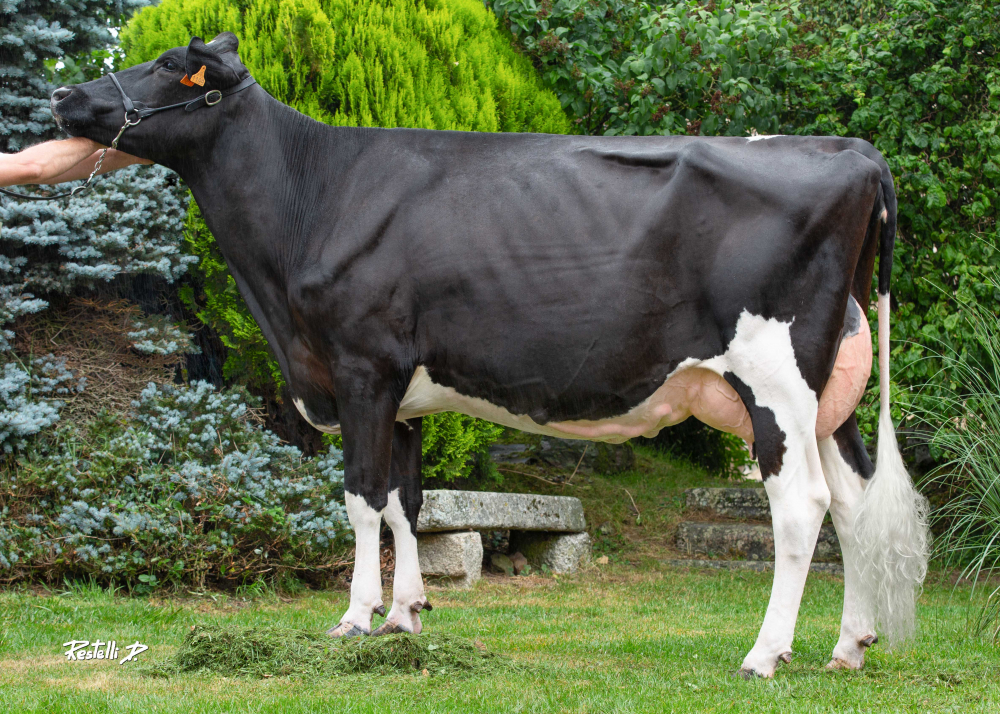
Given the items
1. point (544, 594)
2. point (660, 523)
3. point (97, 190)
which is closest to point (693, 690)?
point (544, 594)

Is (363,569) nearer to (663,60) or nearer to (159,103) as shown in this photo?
(159,103)

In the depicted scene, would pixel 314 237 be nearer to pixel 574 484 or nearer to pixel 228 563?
pixel 228 563

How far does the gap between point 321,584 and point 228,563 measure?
0.76m

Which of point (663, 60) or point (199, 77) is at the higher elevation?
point (663, 60)

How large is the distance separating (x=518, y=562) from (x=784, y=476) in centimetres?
426

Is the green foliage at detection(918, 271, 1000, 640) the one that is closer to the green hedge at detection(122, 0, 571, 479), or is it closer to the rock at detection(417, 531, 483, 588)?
the rock at detection(417, 531, 483, 588)

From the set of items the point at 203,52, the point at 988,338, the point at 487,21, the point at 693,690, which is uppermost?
the point at 487,21

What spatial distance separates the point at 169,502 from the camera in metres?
6.05

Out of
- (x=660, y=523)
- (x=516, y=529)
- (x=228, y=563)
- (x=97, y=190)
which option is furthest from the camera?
(x=660, y=523)

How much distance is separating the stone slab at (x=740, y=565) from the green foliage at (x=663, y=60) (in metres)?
3.35

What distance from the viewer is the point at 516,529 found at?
7605 mm

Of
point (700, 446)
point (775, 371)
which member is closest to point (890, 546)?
point (775, 371)

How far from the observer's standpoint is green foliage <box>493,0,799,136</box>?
747cm

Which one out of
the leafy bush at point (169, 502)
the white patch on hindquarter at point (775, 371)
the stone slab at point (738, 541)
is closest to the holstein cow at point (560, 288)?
the white patch on hindquarter at point (775, 371)
